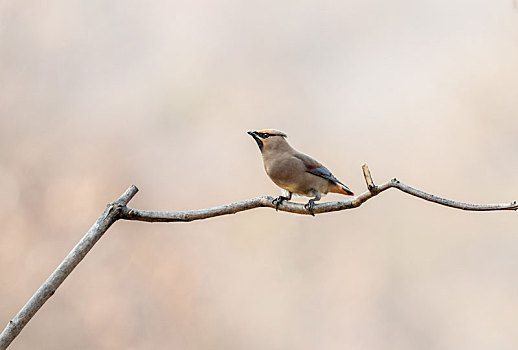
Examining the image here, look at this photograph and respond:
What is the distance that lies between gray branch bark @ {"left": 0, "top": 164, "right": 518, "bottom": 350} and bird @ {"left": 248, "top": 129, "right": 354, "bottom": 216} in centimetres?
18

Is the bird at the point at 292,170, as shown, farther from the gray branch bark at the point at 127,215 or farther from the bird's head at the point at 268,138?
the gray branch bark at the point at 127,215

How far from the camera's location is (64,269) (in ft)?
3.38

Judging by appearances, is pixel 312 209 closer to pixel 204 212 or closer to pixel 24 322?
pixel 204 212

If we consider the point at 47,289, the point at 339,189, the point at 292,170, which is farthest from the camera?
the point at 339,189

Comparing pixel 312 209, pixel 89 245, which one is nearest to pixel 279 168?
pixel 312 209

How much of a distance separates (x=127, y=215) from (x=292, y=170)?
444mm

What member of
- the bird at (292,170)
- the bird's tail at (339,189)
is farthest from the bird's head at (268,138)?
the bird's tail at (339,189)

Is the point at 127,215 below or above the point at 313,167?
below

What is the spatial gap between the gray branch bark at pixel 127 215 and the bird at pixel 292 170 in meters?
0.18

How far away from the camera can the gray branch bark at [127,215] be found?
98 cm

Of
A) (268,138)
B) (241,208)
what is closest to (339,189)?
(268,138)

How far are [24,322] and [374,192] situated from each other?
0.68 metres

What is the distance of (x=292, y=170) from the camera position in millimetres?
1379

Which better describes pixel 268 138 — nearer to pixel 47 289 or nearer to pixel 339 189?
pixel 339 189
